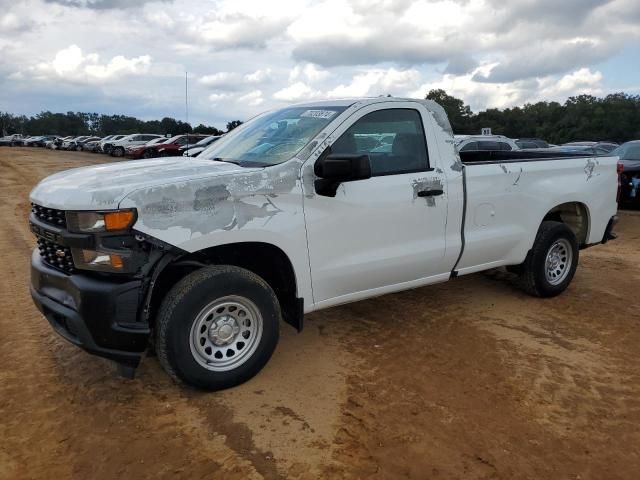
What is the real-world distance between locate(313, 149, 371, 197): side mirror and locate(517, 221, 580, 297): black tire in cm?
267

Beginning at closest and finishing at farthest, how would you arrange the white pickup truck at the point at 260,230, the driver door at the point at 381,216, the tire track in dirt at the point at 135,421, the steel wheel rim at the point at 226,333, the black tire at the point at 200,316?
1. the tire track in dirt at the point at 135,421
2. the white pickup truck at the point at 260,230
3. the black tire at the point at 200,316
4. the steel wheel rim at the point at 226,333
5. the driver door at the point at 381,216

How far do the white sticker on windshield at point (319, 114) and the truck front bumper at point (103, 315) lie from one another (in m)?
1.91

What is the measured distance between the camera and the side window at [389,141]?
14.5 feet

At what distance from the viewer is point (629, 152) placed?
13125 millimetres

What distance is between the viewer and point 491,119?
2746 inches

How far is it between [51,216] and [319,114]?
6.84ft

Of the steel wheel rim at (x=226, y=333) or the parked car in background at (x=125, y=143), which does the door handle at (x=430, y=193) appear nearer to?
the steel wheel rim at (x=226, y=333)

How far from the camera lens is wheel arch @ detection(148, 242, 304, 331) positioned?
12.7ft

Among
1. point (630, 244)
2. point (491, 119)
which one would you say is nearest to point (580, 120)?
point (491, 119)

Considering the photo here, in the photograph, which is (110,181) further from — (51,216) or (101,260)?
(101,260)

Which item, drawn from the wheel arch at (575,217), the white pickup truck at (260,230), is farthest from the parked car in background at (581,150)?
the white pickup truck at (260,230)

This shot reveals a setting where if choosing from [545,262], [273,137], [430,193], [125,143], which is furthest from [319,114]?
[125,143]

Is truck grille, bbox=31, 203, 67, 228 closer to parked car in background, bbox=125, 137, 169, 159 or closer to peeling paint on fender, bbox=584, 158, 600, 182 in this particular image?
peeling paint on fender, bbox=584, 158, 600, 182

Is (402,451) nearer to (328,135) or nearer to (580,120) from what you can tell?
(328,135)
